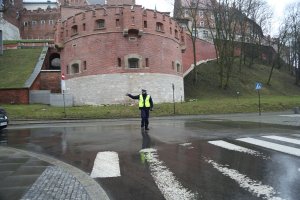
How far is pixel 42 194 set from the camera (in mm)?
5879

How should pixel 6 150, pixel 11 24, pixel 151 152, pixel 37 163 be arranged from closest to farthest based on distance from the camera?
pixel 37 163, pixel 151 152, pixel 6 150, pixel 11 24

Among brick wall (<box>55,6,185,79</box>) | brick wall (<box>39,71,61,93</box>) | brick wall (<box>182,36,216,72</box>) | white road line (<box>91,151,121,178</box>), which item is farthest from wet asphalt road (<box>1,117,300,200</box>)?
brick wall (<box>182,36,216,72</box>)

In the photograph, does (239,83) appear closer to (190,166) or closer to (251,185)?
(190,166)

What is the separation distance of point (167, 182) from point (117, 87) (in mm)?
32205

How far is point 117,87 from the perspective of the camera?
38.6 meters

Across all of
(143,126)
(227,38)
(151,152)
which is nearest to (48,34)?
(227,38)

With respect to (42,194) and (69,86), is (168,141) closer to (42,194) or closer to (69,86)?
(42,194)

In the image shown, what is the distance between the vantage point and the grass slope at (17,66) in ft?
139

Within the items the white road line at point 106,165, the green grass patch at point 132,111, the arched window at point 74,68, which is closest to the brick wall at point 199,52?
the arched window at point 74,68

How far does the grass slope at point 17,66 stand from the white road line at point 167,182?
3404 centimetres

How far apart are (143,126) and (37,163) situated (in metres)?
8.45

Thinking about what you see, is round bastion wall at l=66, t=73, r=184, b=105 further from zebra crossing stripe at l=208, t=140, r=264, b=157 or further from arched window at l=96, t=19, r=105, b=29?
zebra crossing stripe at l=208, t=140, r=264, b=157

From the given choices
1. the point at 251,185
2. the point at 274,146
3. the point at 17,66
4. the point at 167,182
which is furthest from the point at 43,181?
the point at 17,66

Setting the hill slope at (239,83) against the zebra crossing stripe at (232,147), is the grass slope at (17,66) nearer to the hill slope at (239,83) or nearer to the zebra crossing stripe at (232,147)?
the hill slope at (239,83)
